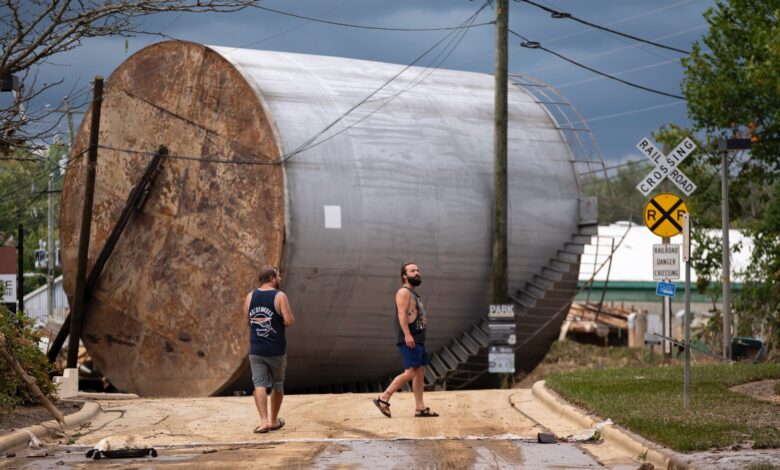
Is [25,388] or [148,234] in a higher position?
[148,234]

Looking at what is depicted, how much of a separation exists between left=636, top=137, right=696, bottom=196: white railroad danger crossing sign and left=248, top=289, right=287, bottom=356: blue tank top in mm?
6938

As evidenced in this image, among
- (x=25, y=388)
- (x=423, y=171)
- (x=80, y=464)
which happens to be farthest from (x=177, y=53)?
(x=80, y=464)

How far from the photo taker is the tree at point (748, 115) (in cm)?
2795

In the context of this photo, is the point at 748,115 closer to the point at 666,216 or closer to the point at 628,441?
the point at 666,216

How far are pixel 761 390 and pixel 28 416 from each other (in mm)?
9669

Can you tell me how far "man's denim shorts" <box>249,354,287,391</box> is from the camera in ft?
48.2

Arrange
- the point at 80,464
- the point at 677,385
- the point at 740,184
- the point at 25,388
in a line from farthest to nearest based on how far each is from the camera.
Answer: the point at 740,184 < the point at 677,385 < the point at 25,388 < the point at 80,464

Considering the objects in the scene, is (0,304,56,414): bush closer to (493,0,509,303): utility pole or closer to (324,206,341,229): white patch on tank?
(324,206,341,229): white patch on tank

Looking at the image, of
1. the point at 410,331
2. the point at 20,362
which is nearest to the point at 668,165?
the point at 410,331

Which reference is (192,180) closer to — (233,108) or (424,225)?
(233,108)

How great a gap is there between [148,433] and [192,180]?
12.2 metres

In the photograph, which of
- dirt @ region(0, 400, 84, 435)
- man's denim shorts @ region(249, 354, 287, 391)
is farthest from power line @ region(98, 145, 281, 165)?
man's denim shorts @ region(249, 354, 287, 391)

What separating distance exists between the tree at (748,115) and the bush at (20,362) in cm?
1583

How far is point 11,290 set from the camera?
862 inches
